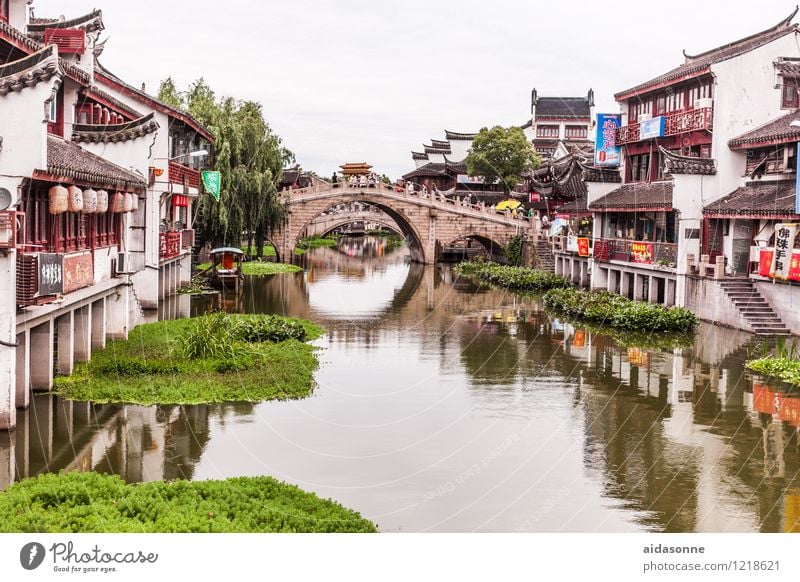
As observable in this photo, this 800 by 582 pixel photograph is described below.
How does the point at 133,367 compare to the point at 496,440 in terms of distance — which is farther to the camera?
the point at 133,367

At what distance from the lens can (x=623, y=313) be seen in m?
34.8

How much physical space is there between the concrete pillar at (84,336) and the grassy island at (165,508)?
11.2 m

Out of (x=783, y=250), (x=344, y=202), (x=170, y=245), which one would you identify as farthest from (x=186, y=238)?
(x=783, y=250)

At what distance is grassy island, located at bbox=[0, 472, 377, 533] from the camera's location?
10562 millimetres

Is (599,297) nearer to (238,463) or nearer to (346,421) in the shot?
(346,421)

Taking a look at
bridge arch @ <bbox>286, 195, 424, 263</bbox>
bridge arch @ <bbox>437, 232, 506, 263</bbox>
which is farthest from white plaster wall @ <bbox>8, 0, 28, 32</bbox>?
bridge arch @ <bbox>437, 232, 506, 263</bbox>

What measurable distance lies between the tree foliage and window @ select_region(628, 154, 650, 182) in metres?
32.8

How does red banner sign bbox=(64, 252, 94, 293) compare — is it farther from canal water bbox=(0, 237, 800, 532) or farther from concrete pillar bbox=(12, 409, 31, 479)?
concrete pillar bbox=(12, 409, 31, 479)

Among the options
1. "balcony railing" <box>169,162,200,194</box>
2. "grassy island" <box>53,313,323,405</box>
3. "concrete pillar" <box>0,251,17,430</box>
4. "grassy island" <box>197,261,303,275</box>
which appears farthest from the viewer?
"grassy island" <box>197,261,303,275</box>

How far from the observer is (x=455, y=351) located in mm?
29719

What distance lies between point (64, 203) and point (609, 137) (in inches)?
1281

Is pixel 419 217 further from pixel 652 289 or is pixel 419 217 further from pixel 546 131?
pixel 546 131

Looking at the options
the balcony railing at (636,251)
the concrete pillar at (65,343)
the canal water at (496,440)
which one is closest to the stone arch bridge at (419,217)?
the balcony railing at (636,251)

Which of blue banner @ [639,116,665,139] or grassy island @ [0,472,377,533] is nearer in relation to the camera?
grassy island @ [0,472,377,533]
